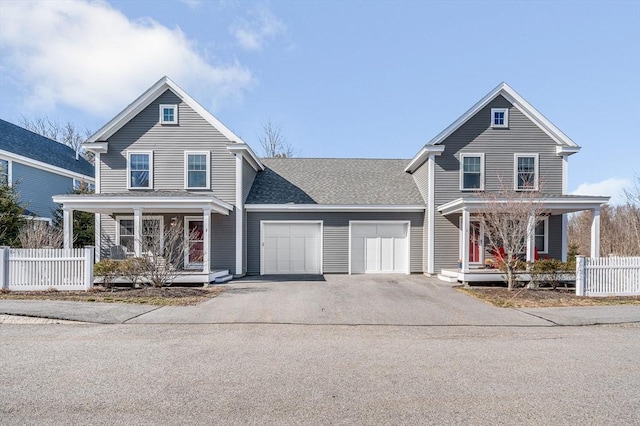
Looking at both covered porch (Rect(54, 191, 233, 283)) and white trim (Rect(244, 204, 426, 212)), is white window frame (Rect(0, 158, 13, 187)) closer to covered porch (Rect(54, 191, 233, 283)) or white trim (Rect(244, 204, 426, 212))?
covered porch (Rect(54, 191, 233, 283))

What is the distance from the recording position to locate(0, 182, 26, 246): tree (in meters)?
16.0

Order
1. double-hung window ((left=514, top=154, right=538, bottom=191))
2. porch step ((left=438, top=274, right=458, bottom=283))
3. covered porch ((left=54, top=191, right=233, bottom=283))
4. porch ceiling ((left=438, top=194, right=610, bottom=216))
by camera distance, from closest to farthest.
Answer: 1. covered porch ((left=54, top=191, right=233, bottom=283))
2. porch ceiling ((left=438, top=194, right=610, bottom=216))
3. porch step ((left=438, top=274, right=458, bottom=283))
4. double-hung window ((left=514, top=154, right=538, bottom=191))

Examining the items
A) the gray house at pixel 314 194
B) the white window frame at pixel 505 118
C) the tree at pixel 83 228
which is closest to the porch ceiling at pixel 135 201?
the gray house at pixel 314 194

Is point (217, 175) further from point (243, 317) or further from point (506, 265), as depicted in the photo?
point (506, 265)

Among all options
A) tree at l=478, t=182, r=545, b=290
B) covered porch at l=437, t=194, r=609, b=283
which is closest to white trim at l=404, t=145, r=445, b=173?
covered porch at l=437, t=194, r=609, b=283

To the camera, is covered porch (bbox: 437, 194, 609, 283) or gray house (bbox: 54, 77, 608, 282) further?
gray house (bbox: 54, 77, 608, 282)

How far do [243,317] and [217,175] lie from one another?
9.01m

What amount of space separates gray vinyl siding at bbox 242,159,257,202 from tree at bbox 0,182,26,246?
933 centimetres

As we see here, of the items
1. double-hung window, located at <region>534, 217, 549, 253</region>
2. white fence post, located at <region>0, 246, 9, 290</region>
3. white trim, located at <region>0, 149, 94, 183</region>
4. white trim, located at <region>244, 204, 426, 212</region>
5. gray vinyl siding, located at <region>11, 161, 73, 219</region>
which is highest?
white trim, located at <region>0, 149, 94, 183</region>

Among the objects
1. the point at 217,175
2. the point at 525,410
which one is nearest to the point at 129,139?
the point at 217,175

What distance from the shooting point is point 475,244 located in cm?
1689

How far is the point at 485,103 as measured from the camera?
671 inches

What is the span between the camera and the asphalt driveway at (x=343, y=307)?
28.9 feet

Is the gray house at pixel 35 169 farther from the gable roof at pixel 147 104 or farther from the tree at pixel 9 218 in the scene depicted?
the gable roof at pixel 147 104
